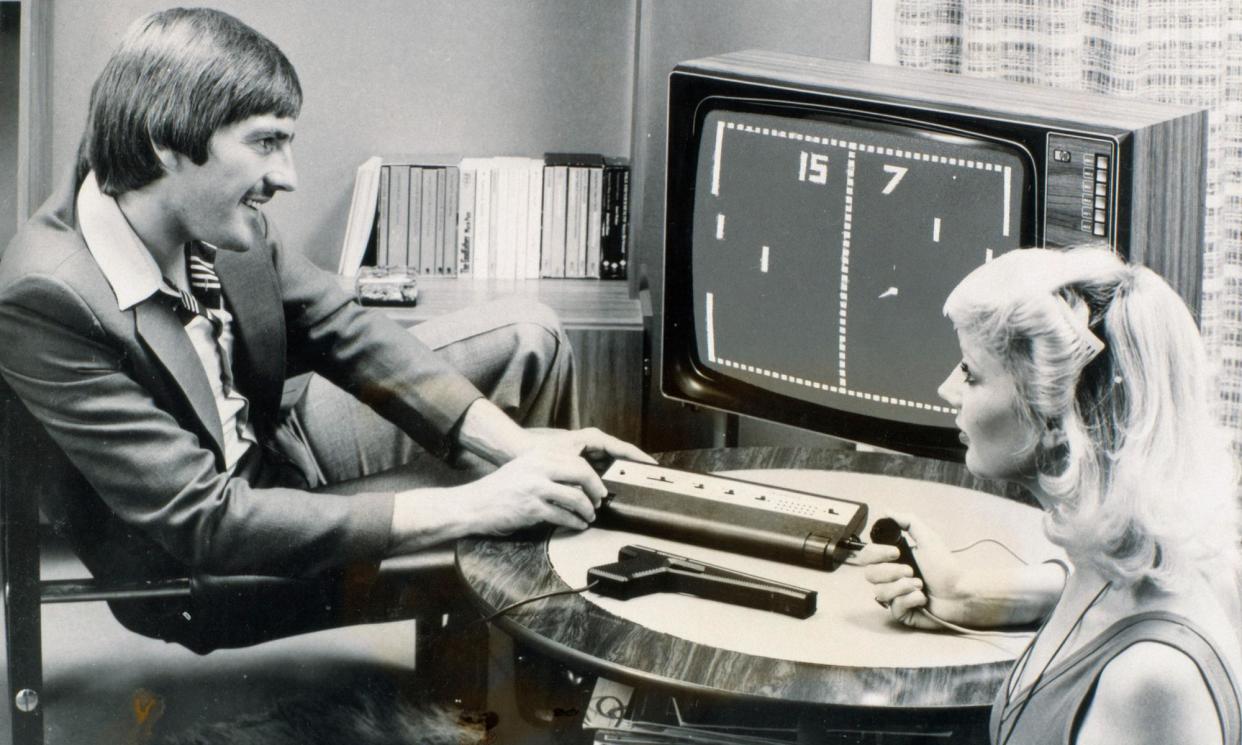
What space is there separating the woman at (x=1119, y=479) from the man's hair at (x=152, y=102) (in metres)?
0.81

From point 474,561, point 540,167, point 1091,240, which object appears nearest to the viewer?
point 1091,240

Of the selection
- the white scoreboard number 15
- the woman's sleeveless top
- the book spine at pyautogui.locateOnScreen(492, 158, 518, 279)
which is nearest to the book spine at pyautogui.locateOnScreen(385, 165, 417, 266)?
the book spine at pyautogui.locateOnScreen(492, 158, 518, 279)

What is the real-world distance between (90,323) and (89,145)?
0.61ft

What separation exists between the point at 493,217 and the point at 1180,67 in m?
0.82

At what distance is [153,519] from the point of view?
59.7 inches

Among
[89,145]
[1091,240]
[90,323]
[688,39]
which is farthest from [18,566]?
[1091,240]

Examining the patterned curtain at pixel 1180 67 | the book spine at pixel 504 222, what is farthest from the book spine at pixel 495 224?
the patterned curtain at pixel 1180 67

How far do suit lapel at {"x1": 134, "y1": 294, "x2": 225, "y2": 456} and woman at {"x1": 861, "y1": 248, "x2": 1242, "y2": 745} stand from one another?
852mm

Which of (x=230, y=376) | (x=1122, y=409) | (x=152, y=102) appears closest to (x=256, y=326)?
(x=230, y=376)

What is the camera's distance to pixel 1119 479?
3.30 ft

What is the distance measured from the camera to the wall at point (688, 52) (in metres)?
1.72

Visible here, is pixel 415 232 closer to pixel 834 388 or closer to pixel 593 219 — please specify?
pixel 593 219

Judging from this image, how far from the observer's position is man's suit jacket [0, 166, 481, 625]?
1.43 m

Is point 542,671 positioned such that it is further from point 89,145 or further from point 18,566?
point 89,145
